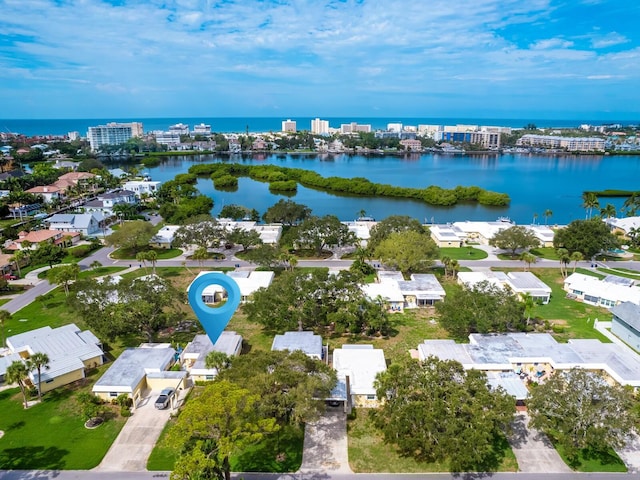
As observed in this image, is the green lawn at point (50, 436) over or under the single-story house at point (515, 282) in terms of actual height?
under

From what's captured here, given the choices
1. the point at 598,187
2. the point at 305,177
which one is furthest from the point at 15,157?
the point at 598,187

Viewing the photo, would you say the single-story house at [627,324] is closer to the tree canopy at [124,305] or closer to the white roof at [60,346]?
the tree canopy at [124,305]

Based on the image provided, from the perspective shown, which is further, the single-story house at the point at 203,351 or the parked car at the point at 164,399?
the single-story house at the point at 203,351

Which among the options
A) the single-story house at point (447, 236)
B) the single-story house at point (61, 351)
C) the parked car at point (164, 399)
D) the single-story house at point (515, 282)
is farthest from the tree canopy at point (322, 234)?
the parked car at point (164, 399)

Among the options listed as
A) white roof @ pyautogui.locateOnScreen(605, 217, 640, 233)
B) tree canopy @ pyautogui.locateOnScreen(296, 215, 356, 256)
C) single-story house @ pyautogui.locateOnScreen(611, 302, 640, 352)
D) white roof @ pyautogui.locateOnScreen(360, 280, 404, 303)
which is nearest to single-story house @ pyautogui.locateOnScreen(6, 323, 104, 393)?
white roof @ pyautogui.locateOnScreen(360, 280, 404, 303)

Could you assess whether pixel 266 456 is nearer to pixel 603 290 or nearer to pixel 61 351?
pixel 61 351
